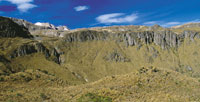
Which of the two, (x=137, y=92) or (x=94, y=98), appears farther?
(x=137, y=92)

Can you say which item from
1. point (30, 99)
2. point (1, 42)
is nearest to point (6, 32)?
point (1, 42)

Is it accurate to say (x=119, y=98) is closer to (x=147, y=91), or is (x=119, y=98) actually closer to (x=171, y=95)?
(x=147, y=91)

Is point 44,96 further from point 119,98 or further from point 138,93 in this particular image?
point 138,93

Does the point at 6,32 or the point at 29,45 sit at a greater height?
the point at 6,32

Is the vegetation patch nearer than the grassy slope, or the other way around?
the vegetation patch

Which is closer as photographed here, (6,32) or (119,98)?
(119,98)

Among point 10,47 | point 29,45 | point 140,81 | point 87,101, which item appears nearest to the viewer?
point 87,101

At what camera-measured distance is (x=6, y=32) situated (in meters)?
195

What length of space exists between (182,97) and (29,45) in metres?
197

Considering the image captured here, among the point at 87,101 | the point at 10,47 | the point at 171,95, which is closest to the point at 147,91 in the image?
the point at 171,95

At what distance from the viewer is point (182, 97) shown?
54.8 ft

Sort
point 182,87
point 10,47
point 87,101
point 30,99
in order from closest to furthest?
point 87,101 < point 30,99 < point 182,87 < point 10,47

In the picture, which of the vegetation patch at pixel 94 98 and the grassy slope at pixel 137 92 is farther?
the grassy slope at pixel 137 92

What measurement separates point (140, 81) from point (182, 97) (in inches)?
266
